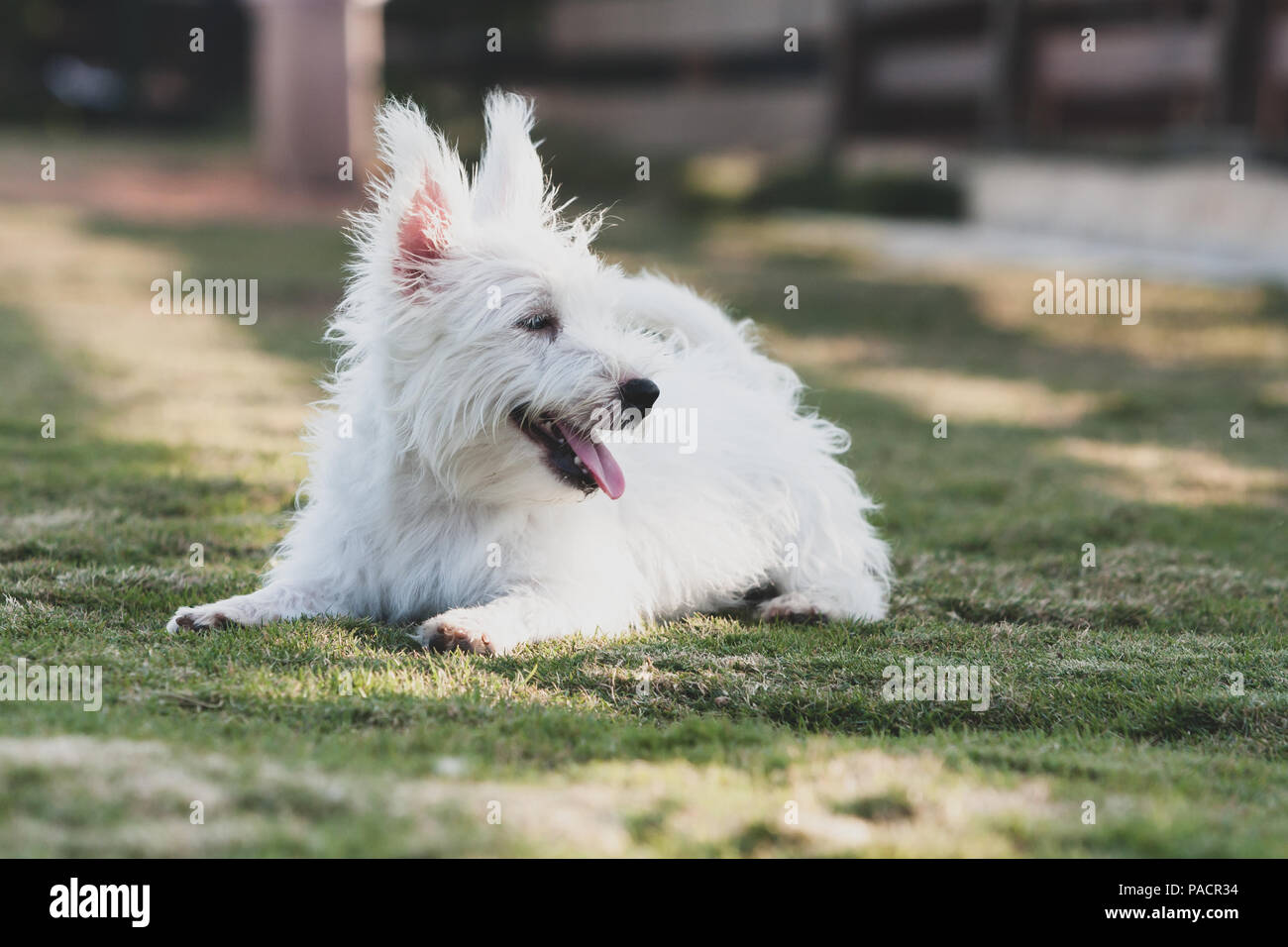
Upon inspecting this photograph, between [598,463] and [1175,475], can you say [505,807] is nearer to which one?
[598,463]

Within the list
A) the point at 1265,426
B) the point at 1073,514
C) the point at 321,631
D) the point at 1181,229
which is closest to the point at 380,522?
the point at 321,631

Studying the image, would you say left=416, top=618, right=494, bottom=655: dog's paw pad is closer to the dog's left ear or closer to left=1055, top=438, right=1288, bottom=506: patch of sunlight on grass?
the dog's left ear

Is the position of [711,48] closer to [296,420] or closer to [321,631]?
[296,420]

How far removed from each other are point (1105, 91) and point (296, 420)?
1250cm

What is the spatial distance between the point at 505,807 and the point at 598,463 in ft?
5.32

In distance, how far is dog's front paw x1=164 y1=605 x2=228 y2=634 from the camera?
14.9 feet

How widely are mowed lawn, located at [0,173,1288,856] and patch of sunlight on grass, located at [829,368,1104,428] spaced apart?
101mm

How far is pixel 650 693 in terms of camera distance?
13.9ft

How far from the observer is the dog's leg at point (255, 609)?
457 centimetres

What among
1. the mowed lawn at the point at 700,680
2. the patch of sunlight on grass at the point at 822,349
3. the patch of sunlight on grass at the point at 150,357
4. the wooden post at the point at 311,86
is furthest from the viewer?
the wooden post at the point at 311,86

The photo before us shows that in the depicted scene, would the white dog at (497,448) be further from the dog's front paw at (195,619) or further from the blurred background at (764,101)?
the blurred background at (764,101)

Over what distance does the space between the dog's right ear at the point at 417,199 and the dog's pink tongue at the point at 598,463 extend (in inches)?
26.6

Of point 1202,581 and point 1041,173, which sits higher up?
point 1041,173

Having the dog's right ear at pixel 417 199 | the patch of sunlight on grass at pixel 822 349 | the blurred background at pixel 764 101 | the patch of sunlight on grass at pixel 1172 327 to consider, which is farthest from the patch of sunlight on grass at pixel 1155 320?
the dog's right ear at pixel 417 199
